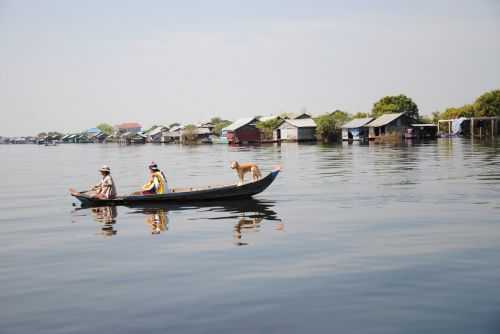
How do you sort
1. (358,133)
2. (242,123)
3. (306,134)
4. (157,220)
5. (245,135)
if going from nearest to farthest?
(157,220) → (358,133) → (306,134) → (245,135) → (242,123)

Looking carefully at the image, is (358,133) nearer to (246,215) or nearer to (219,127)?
(219,127)

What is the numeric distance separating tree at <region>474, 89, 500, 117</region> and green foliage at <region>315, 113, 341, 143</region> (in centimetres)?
2183

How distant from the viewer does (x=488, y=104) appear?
88.9 m

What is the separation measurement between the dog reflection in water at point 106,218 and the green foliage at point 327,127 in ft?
249

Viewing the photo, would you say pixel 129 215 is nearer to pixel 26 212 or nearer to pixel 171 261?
pixel 26 212

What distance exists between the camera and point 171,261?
1142 cm

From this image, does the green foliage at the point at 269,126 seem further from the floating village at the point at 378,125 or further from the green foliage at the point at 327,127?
the green foliage at the point at 327,127

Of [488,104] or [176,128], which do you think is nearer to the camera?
[488,104]

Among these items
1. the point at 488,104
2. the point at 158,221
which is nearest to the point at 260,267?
the point at 158,221

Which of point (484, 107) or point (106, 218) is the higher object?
point (484, 107)

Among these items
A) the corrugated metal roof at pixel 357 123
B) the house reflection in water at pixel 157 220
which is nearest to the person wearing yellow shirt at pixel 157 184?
the house reflection in water at pixel 157 220

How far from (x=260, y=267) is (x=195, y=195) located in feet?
29.3

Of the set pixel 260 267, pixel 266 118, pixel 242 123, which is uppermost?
pixel 266 118

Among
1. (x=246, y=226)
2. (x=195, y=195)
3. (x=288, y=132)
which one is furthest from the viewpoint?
(x=288, y=132)
